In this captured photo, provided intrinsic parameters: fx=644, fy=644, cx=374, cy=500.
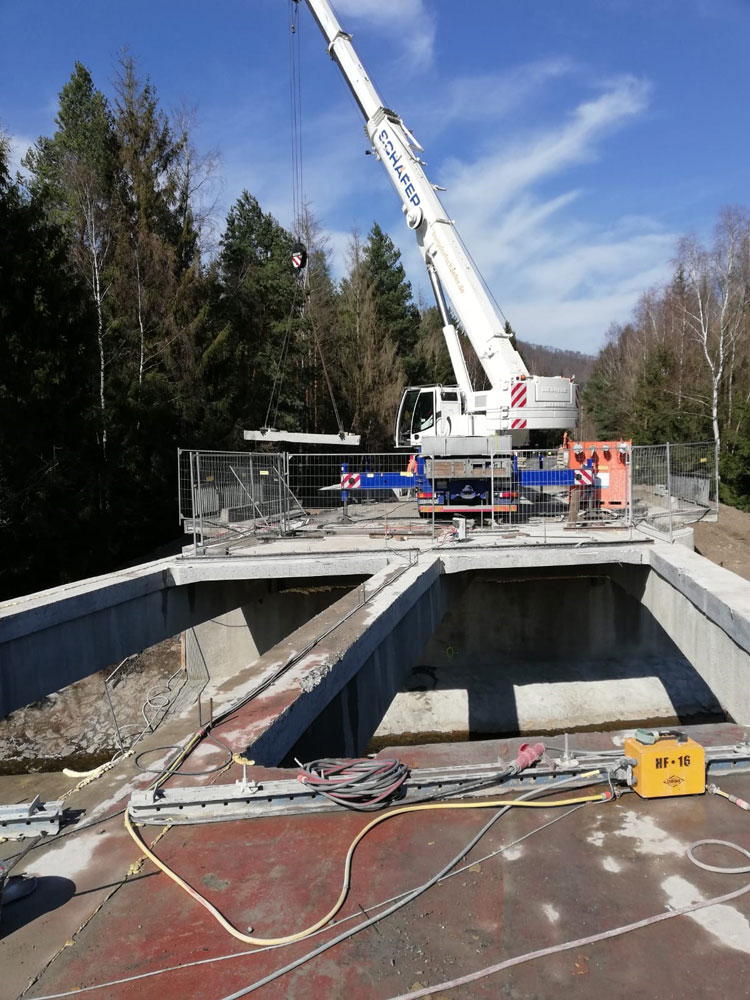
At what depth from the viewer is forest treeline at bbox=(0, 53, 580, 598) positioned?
44.2 feet

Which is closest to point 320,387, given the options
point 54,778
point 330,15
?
→ point 330,15

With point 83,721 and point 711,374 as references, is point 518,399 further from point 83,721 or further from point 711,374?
point 711,374

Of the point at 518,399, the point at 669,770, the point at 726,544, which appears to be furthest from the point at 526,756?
the point at 726,544

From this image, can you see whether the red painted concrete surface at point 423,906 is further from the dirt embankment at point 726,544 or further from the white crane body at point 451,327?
the dirt embankment at point 726,544

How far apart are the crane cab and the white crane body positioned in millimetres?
22

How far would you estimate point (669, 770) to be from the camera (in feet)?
11.2

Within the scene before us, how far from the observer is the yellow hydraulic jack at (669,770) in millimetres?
3393

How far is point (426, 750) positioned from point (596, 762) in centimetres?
106

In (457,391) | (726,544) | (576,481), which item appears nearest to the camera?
(576,481)

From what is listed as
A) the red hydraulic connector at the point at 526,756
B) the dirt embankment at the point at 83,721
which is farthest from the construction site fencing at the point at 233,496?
the red hydraulic connector at the point at 526,756

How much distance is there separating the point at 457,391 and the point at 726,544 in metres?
7.65

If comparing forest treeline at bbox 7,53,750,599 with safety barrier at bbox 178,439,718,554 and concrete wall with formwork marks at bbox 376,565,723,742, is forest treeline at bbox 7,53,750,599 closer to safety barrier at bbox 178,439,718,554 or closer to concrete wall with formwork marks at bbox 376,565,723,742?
safety barrier at bbox 178,439,718,554

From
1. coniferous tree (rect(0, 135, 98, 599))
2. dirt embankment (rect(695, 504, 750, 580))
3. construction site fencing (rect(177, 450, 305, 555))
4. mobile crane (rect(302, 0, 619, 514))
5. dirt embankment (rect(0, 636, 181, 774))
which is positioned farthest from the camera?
dirt embankment (rect(695, 504, 750, 580))

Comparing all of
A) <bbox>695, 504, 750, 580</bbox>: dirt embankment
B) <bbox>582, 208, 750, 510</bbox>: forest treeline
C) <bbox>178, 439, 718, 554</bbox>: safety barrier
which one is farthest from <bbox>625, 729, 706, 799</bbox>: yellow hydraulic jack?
<bbox>582, 208, 750, 510</bbox>: forest treeline
